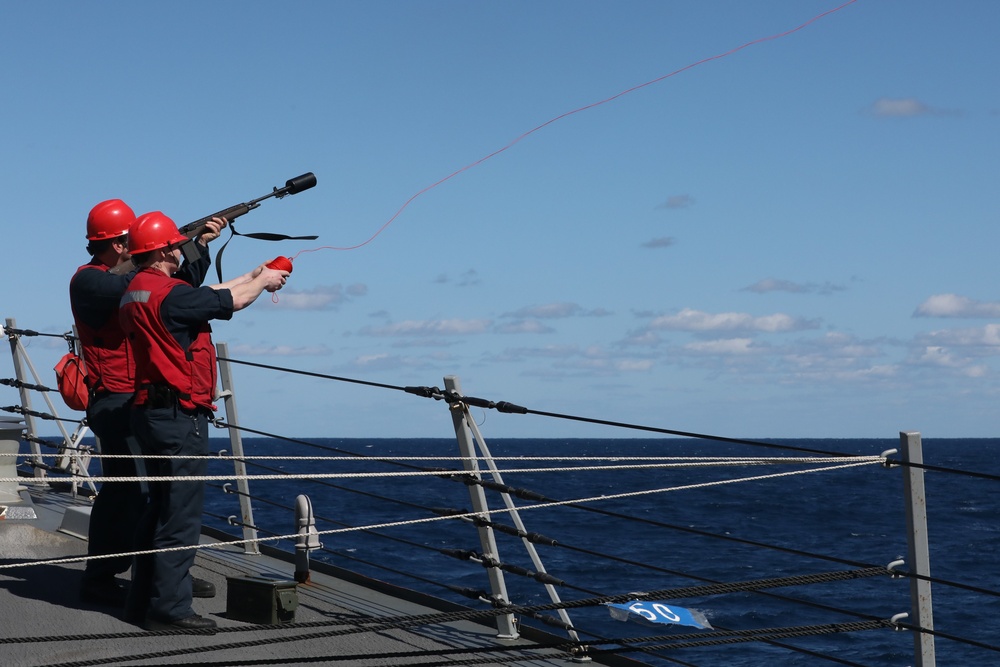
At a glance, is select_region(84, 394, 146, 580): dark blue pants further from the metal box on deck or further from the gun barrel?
the gun barrel

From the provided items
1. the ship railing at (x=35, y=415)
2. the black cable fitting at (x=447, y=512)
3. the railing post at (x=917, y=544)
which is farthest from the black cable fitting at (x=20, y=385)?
the railing post at (x=917, y=544)

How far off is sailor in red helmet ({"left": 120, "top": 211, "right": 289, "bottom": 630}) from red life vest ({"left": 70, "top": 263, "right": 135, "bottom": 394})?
0.52 m

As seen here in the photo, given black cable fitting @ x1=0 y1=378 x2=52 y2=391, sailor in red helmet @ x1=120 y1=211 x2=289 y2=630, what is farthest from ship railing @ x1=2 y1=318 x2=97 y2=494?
sailor in red helmet @ x1=120 y1=211 x2=289 y2=630

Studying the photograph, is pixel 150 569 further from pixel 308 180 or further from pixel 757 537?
pixel 757 537

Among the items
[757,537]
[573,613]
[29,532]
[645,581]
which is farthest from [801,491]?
[29,532]

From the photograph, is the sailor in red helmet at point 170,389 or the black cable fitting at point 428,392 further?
the black cable fitting at point 428,392

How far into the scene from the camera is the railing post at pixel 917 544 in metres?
3.51

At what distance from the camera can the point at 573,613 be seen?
1581 cm

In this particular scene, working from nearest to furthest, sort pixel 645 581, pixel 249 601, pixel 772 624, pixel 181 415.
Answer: pixel 181 415, pixel 249 601, pixel 772 624, pixel 645 581

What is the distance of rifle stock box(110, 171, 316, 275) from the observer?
17.1 ft

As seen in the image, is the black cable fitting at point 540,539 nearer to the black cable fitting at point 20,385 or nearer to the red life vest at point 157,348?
the red life vest at point 157,348

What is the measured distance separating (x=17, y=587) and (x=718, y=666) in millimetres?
8386

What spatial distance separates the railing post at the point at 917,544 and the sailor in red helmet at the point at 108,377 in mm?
3137

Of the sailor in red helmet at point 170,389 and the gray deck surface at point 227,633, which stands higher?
the sailor in red helmet at point 170,389
